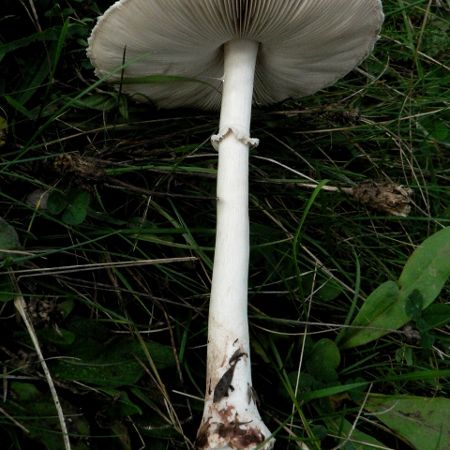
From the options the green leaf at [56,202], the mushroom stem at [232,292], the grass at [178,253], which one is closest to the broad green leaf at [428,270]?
the grass at [178,253]

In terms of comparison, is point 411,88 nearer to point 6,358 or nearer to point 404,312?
point 404,312

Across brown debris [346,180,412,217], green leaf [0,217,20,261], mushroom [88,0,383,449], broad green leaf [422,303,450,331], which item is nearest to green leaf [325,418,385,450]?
mushroom [88,0,383,449]

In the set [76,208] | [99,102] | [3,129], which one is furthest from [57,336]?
[99,102]

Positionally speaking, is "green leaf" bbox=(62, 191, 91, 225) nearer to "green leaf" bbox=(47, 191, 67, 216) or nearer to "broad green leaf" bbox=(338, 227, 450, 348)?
"green leaf" bbox=(47, 191, 67, 216)

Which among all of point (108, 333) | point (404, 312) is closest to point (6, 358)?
point (108, 333)

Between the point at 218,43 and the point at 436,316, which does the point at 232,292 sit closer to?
the point at 436,316

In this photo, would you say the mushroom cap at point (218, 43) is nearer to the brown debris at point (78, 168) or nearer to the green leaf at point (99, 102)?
the green leaf at point (99, 102)
